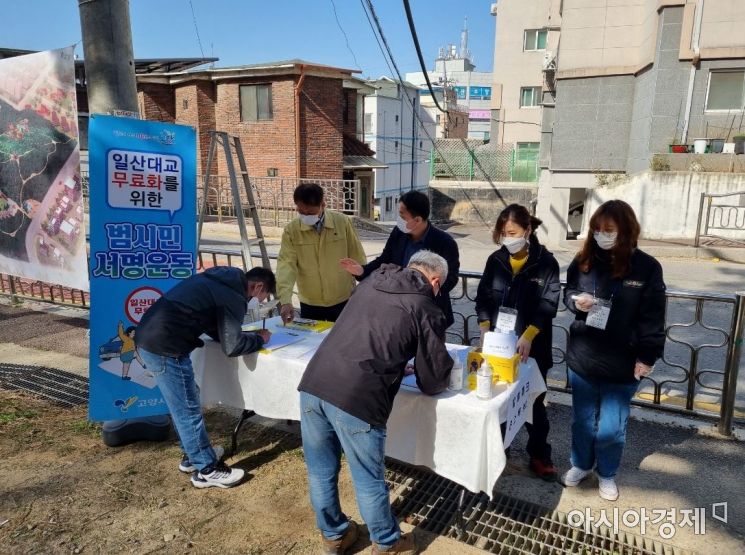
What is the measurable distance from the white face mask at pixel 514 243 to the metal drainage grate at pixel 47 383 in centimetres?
384

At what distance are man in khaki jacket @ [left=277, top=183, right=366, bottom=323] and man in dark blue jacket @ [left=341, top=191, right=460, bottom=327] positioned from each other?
300mm

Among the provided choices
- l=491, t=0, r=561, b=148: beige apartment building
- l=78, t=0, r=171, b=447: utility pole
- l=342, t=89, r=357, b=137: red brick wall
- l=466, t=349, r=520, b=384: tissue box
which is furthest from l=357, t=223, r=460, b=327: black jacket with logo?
l=491, t=0, r=561, b=148: beige apartment building

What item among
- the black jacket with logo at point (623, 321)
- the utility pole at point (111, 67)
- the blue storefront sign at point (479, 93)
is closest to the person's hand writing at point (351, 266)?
the black jacket with logo at point (623, 321)

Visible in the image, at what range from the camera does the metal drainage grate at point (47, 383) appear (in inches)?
189

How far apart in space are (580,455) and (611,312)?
98 centimetres

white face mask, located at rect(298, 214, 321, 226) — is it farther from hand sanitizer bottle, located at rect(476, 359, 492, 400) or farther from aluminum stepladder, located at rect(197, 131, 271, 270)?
hand sanitizer bottle, located at rect(476, 359, 492, 400)

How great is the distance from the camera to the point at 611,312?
296cm

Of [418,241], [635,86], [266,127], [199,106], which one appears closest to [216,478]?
[418,241]

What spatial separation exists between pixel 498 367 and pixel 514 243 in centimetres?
80

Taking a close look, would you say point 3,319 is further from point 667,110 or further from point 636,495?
point 667,110

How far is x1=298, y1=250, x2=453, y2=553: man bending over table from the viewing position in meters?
2.42

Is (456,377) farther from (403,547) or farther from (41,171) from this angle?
(41,171)

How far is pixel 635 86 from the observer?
14961 mm

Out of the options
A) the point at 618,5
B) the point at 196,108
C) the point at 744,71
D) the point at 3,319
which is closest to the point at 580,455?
the point at 3,319
